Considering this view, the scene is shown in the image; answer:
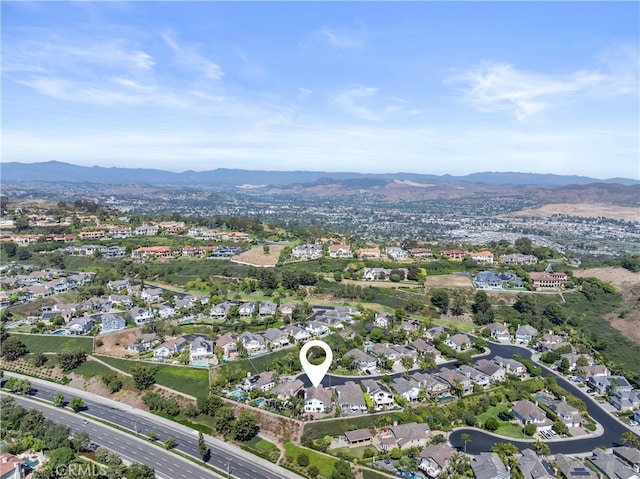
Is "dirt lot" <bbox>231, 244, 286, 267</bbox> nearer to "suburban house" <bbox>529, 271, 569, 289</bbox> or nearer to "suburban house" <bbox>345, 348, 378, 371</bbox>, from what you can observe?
"suburban house" <bbox>345, 348, 378, 371</bbox>

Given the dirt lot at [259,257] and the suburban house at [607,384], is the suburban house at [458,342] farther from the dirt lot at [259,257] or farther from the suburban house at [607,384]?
the dirt lot at [259,257]

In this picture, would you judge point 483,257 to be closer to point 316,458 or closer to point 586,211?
point 316,458

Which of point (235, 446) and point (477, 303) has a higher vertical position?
point (477, 303)

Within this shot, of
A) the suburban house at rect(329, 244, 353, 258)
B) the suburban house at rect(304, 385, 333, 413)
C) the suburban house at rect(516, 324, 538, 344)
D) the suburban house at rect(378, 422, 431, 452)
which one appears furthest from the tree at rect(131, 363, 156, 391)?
the suburban house at rect(329, 244, 353, 258)

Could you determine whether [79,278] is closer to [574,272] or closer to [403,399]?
[403,399]

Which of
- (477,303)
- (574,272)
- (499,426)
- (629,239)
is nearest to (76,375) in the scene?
(499,426)

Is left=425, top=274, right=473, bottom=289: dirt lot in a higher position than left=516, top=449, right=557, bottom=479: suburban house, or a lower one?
higher
